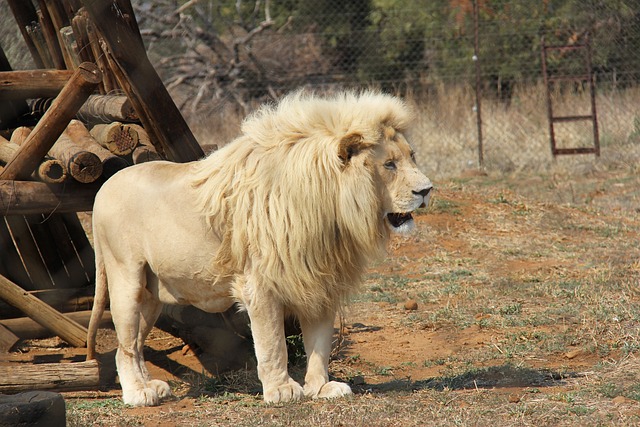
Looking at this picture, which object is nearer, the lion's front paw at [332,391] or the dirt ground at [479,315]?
the lion's front paw at [332,391]

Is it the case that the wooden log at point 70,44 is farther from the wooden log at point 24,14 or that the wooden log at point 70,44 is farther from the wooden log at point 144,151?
the wooden log at point 24,14

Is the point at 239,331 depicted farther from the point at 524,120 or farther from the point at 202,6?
the point at 202,6

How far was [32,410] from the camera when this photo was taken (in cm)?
394

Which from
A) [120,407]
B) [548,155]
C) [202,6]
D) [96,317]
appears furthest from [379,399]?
[202,6]

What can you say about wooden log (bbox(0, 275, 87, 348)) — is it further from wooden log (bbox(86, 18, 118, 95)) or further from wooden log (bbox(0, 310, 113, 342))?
wooden log (bbox(86, 18, 118, 95))

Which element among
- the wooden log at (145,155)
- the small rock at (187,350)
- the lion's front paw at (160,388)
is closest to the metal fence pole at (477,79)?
the small rock at (187,350)

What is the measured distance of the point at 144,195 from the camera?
207 inches

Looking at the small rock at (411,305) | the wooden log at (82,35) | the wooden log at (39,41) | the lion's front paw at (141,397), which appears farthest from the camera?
the small rock at (411,305)

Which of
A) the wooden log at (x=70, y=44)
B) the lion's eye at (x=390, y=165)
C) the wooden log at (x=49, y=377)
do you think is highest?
the wooden log at (x=70, y=44)

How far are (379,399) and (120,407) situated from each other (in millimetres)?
1427

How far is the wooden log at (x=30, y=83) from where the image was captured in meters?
6.43

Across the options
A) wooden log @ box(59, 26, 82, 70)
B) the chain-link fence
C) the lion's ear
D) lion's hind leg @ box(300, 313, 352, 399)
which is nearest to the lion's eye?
the lion's ear

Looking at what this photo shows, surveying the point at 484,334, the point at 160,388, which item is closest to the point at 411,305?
the point at 484,334

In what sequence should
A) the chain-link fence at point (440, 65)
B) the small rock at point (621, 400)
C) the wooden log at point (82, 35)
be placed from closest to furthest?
the small rock at point (621, 400) < the wooden log at point (82, 35) < the chain-link fence at point (440, 65)
